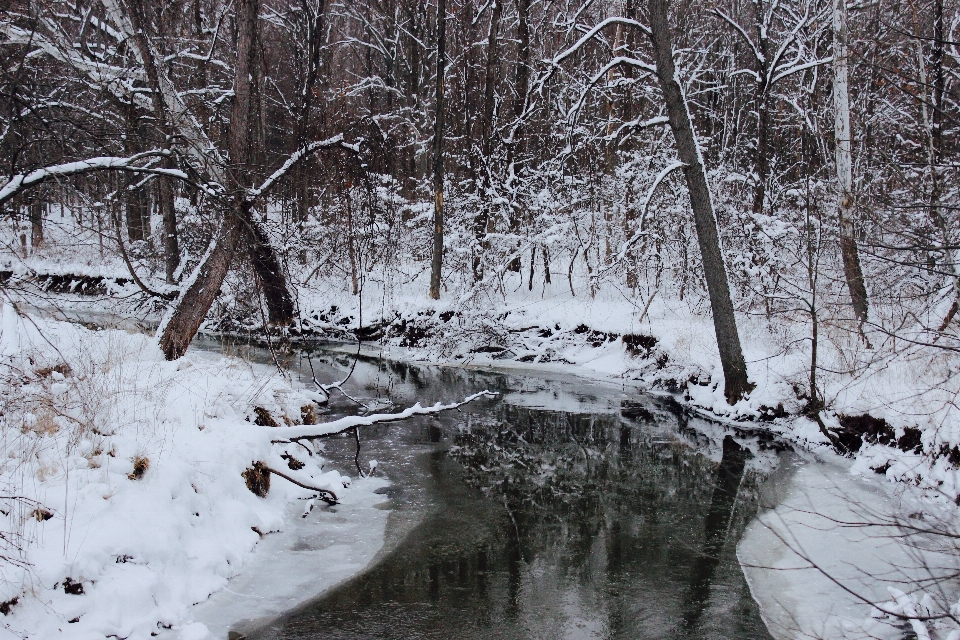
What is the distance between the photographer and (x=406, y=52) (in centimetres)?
2664

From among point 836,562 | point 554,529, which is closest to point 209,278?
point 554,529

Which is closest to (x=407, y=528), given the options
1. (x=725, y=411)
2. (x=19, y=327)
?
(x=19, y=327)

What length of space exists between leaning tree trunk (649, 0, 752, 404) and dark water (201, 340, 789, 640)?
4.22 ft

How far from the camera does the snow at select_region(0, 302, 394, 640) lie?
180 inches

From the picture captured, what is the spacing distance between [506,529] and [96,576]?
3.70 meters

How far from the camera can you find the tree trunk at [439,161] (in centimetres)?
1878

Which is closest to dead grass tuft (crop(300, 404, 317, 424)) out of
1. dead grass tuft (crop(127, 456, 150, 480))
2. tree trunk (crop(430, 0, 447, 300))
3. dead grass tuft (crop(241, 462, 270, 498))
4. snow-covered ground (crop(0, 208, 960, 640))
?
snow-covered ground (crop(0, 208, 960, 640))

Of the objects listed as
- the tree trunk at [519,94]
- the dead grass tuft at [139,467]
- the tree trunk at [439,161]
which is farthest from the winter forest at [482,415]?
the tree trunk at [519,94]

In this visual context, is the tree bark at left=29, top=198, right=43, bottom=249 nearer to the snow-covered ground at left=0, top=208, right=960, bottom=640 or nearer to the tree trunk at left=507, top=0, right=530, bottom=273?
the snow-covered ground at left=0, top=208, right=960, bottom=640

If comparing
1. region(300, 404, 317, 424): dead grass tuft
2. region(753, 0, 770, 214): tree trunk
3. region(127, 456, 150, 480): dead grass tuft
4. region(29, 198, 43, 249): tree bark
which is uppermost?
region(753, 0, 770, 214): tree trunk

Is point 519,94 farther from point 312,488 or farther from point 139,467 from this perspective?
point 139,467

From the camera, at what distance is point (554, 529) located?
688cm

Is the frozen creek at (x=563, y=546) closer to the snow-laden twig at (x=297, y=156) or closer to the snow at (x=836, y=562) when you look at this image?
the snow at (x=836, y=562)

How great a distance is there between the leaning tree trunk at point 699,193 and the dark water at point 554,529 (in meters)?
1.29
